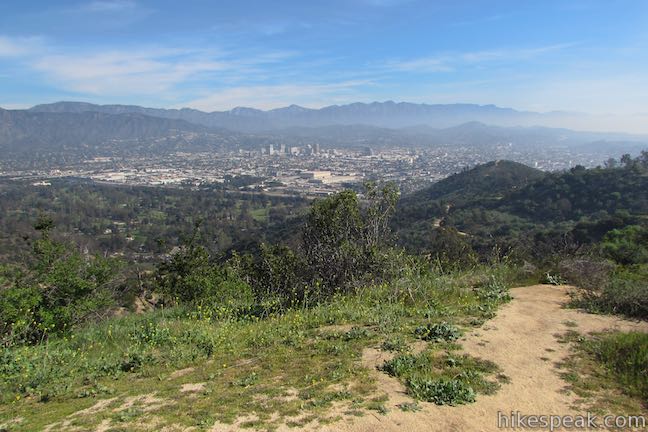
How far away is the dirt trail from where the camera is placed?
3.43 metres

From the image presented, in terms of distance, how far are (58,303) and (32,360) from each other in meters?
2.50

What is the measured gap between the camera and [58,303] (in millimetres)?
7363

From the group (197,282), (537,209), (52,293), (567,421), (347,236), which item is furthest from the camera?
(537,209)

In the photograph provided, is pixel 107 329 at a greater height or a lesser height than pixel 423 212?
greater

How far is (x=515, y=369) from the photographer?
4.25 meters

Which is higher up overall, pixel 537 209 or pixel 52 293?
pixel 52 293

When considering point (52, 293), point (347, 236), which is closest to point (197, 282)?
point (52, 293)

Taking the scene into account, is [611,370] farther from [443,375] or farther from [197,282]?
[197,282]

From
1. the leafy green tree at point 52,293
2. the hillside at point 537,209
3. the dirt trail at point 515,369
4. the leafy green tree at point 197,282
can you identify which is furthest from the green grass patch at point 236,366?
the hillside at point 537,209

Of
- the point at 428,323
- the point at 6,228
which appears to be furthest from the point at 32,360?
the point at 6,228

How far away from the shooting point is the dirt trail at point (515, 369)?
343 centimetres

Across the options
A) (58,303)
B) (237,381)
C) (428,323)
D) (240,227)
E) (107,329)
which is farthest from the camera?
(240,227)

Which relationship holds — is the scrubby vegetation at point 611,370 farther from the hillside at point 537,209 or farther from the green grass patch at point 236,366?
the hillside at point 537,209

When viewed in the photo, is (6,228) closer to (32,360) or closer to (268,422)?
(32,360)
